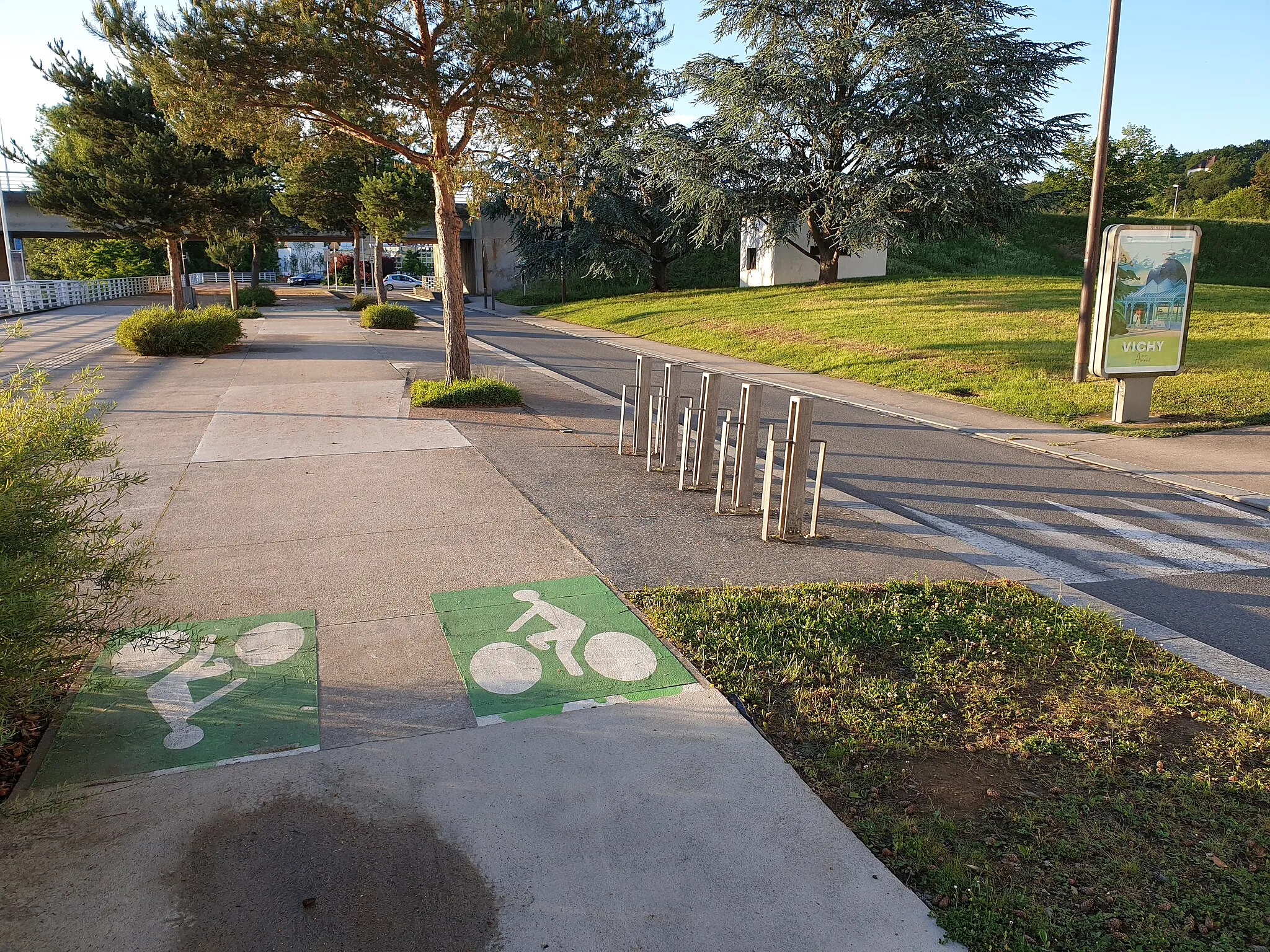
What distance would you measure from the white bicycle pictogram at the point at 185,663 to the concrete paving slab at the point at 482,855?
1.80ft

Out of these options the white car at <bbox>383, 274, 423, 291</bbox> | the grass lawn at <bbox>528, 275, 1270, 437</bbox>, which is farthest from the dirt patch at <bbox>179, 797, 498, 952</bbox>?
the white car at <bbox>383, 274, 423, 291</bbox>

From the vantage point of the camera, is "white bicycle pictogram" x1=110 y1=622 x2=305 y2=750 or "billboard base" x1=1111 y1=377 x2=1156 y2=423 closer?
"white bicycle pictogram" x1=110 y1=622 x2=305 y2=750

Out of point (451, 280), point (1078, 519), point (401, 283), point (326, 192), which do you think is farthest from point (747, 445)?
point (401, 283)

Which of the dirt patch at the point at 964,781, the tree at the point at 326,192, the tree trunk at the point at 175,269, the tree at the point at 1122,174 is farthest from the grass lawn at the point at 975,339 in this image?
the tree at the point at 1122,174

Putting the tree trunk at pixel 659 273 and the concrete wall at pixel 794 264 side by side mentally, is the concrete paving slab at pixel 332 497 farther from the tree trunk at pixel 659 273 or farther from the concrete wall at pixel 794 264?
the tree trunk at pixel 659 273

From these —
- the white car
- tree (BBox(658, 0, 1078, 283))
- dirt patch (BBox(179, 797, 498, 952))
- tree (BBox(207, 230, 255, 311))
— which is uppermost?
tree (BBox(658, 0, 1078, 283))

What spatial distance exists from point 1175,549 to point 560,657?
5315 mm

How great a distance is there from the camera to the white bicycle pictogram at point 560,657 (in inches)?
181

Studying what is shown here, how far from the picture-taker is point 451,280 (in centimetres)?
1301

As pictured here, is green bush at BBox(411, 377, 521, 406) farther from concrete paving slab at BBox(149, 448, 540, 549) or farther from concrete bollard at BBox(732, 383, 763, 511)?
concrete bollard at BBox(732, 383, 763, 511)

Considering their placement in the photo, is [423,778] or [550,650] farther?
[550,650]

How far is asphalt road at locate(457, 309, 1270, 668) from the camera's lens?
6.00m

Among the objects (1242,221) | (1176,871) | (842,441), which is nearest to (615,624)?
(1176,871)

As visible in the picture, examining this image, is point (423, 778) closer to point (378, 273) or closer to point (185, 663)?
point (185, 663)
